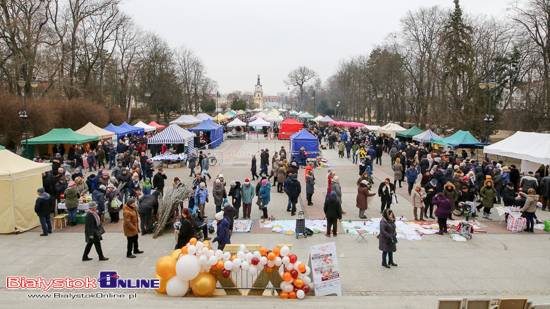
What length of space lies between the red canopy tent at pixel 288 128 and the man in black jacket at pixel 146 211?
27611 mm

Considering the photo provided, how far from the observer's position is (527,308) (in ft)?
14.9

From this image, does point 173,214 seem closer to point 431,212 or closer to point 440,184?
point 431,212

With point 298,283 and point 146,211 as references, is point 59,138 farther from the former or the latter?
point 298,283

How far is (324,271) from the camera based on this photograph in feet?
20.3

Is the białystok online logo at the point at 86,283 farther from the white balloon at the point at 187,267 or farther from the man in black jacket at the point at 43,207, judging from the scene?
the man in black jacket at the point at 43,207

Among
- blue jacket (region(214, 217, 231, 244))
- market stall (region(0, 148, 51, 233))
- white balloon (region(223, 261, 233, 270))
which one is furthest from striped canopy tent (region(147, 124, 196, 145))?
white balloon (region(223, 261, 233, 270))

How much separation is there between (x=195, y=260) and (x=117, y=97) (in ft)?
209

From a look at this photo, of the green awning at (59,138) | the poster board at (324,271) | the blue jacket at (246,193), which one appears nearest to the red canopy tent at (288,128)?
the green awning at (59,138)

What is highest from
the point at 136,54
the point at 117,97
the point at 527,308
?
the point at 136,54

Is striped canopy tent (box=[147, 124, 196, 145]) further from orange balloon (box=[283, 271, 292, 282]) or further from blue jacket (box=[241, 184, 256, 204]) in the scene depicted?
orange balloon (box=[283, 271, 292, 282])

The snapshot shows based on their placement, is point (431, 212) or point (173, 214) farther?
point (431, 212)

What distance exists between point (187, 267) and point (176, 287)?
45 centimetres

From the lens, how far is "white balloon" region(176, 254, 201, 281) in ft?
18.3

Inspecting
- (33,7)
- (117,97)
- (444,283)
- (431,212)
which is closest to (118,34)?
(33,7)
